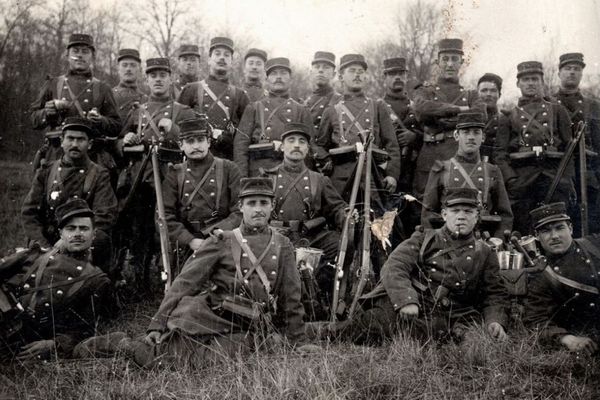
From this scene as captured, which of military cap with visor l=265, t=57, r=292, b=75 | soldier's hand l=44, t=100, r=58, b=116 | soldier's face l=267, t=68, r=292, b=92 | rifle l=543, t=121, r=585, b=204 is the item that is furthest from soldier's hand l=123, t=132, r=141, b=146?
rifle l=543, t=121, r=585, b=204

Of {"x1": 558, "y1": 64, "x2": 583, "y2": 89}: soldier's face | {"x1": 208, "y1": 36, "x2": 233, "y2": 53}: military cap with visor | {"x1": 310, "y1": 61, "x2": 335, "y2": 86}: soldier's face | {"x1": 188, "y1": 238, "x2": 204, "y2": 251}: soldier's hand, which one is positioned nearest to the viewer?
{"x1": 188, "y1": 238, "x2": 204, "y2": 251}: soldier's hand

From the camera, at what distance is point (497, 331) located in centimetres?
450

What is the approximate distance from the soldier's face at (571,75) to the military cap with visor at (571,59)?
5cm

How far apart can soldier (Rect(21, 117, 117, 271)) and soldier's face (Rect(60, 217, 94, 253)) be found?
2.60 feet

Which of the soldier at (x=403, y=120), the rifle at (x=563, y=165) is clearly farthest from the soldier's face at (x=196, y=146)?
the rifle at (x=563, y=165)

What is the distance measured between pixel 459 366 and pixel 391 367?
1.62ft

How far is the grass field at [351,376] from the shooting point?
363 cm

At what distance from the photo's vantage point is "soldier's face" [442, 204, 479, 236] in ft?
16.1

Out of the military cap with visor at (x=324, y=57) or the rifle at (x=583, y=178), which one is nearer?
the rifle at (x=583, y=178)

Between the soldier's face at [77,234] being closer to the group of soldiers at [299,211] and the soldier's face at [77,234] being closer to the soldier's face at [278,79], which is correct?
the group of soldiers at [299,211]

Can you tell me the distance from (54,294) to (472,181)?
3.93 metres

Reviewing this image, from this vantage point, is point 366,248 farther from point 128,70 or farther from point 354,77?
point 128,70

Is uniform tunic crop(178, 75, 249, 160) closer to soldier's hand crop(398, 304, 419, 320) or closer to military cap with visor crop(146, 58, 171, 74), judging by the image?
military cap with visor crop(146, 58, 171, 74)

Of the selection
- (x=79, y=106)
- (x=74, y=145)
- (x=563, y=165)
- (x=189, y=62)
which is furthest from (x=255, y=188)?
(x=189, y=62)
